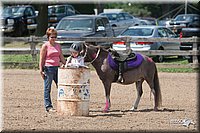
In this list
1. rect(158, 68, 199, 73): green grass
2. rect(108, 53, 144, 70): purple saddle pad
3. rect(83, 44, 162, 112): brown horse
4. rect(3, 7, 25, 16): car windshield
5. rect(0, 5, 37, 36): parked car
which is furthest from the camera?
rect(3, 7, 25, 16): car windshield

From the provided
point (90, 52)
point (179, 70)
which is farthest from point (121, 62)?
point (179, 70)

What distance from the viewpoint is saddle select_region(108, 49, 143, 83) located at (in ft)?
39.9

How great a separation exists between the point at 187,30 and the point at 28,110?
16.0m

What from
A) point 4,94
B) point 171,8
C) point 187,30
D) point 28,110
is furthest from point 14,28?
point 171,8

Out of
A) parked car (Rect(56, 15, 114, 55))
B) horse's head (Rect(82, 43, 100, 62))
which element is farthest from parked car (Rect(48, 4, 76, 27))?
horse's head (Rect(82, 43, 100, 62))

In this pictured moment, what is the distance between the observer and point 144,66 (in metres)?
12.4

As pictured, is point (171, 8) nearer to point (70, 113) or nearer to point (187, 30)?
point (187, 30)

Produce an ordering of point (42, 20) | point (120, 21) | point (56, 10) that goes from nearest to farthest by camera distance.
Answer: point (42, 20) → point (120, 21) → point (56, 10)

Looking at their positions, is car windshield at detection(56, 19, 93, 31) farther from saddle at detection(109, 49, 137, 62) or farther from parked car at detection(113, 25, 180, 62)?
saddle at detection(109, 49, 137, 62)

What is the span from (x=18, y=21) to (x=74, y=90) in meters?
27.1

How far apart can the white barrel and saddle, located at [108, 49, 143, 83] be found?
4.25 feet

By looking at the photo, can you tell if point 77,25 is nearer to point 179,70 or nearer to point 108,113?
point 179,70

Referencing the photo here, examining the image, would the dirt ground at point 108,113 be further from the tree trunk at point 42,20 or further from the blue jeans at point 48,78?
the tree trunk at point 42,20

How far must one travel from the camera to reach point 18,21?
3734 cm
